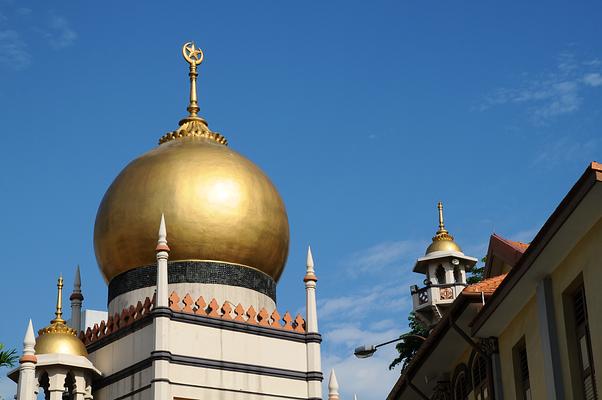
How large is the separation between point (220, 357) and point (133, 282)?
3459mm

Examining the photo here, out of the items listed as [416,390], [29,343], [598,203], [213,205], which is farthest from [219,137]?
[598,203]

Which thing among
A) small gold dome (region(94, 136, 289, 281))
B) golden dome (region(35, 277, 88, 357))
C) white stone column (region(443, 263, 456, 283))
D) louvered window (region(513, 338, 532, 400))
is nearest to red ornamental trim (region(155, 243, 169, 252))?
small gold dome (region(94, 136, 289, 281))

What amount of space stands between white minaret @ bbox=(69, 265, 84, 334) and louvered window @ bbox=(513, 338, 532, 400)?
61.2 ft

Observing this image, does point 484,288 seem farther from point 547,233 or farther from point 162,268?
point 162,268

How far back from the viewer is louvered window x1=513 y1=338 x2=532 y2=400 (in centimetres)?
1561

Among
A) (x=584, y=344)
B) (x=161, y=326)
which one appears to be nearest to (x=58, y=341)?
(x=161, y=326)

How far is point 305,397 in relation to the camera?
29.7 metres

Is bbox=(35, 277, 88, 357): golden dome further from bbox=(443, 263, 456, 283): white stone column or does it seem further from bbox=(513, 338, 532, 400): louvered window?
bbox=(513, 338, 532, 400): louvered window

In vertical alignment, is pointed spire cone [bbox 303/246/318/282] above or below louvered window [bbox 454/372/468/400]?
above

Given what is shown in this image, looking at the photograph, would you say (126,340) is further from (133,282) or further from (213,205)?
(213,205)

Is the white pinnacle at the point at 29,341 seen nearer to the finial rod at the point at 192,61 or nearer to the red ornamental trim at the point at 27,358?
the red ornamental trim at the point at 27,358

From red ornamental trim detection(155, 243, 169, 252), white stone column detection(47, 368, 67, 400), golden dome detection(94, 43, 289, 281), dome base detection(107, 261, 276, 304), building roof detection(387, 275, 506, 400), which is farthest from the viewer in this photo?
golden dome detection(94, 43, 289, 281)

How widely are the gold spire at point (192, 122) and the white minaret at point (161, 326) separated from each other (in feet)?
15.8

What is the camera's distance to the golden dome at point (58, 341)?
2855cm
